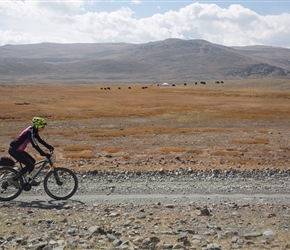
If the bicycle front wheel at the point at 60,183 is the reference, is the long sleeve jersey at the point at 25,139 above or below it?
above

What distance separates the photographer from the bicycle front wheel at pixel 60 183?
491 inches

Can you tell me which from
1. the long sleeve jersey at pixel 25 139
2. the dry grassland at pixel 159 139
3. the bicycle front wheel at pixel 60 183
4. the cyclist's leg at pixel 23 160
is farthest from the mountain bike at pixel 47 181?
the dry grassland at pixel 159 139

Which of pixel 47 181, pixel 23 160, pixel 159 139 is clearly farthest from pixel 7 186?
pixel 159 139

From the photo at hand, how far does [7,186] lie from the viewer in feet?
39.8

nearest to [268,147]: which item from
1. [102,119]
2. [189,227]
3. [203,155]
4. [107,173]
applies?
[203,155]

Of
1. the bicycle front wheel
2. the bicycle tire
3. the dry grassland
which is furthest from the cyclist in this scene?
the dry grassland

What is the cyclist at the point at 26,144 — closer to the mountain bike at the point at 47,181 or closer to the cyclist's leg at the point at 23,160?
the cyclist's leg at the point at 23,160

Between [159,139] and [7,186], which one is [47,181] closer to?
[7,186]

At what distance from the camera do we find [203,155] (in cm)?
2528

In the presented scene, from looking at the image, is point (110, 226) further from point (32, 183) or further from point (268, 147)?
point (268, 147)

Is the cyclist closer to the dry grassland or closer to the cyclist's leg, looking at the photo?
the cyclist's leg

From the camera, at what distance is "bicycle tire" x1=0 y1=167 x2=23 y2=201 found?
12094mm

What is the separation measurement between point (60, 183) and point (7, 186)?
180 cm

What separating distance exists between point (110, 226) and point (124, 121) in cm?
3815
